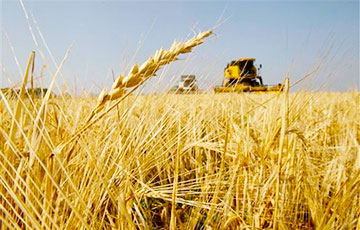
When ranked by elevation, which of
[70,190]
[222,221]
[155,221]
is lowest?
[155,221]

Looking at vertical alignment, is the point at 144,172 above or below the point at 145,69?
below

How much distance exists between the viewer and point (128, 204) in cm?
51

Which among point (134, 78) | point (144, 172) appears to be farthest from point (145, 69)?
point (144, 172)

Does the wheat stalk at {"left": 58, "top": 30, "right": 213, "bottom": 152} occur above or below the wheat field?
above

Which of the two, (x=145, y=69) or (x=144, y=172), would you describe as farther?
(x=144, y=172)

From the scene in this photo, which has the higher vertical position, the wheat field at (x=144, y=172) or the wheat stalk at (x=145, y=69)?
the wheat stalk at (x=145, y=69)

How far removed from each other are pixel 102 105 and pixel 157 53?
9 centimetres

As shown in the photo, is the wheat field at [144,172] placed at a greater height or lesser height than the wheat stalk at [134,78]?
lesser

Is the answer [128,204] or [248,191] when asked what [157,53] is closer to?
[128,204]

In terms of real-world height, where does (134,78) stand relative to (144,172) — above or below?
above

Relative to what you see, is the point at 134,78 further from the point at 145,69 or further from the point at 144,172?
the point at 144,172

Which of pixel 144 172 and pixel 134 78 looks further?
pixel 144 172

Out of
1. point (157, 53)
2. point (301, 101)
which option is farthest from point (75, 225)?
point (301, 101)

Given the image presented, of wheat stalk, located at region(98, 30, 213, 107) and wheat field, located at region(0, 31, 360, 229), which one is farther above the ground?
wheat stalk, located at region(98, 30, 213, 107)
